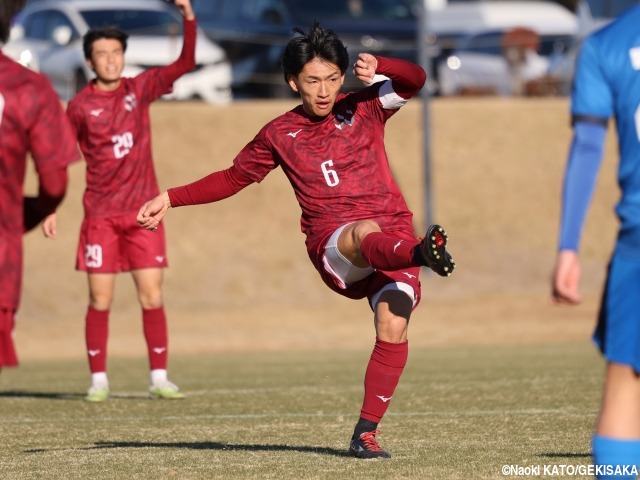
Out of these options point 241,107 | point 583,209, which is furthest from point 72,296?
point 583,209

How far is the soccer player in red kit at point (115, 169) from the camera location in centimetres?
962

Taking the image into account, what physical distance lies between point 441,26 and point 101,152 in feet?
67.7

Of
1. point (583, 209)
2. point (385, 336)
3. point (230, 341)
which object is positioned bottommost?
point (230, 341)

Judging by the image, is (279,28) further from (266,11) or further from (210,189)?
(210,189)

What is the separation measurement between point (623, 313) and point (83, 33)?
798 inches

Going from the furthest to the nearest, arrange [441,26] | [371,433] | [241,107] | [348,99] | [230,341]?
[441,26], [241,107], [230,341], [348,99], [371,433]

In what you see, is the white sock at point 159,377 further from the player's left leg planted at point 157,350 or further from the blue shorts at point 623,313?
the blue shorts at point 623,313

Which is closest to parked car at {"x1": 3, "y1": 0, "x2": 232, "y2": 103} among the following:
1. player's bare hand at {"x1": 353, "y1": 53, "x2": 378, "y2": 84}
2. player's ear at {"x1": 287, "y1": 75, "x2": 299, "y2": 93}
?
player's ear at {"x1": 287, "y1": 75, "x2": 299, "y2": 93}

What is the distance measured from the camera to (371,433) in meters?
6.50

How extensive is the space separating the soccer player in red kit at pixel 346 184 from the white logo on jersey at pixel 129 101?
2.96 meters

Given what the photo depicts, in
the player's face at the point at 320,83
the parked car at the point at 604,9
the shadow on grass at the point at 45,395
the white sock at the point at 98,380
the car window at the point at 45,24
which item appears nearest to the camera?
the player's face at the point at 320,83

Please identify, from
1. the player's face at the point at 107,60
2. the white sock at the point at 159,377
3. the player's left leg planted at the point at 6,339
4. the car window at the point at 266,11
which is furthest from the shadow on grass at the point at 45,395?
the car window at the point at 266,11

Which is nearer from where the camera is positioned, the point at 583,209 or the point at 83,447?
the point at 583,209

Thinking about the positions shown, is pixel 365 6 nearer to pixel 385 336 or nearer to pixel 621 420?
pixel 385 336
